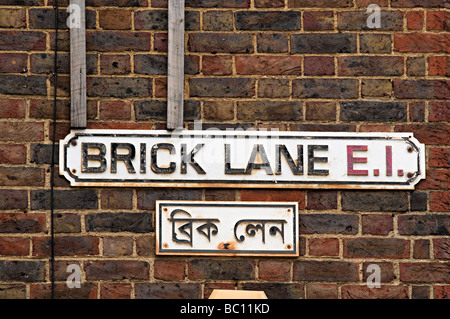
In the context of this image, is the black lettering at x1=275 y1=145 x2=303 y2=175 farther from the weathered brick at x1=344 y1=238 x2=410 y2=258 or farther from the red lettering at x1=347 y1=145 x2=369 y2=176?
the weathered brick at x1=344 y1=238 x2=410 y2=258

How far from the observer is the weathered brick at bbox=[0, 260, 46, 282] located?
11.6 ft

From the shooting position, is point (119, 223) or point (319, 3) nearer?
point (119, 223)

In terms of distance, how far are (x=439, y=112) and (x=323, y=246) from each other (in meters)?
0.86

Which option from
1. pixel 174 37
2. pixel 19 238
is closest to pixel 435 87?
pixel 174 37

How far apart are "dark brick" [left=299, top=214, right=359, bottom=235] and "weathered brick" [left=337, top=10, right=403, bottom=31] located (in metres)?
0.92

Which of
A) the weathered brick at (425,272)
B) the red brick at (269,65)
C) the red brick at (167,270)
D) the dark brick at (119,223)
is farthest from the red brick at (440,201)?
the dark brick at (119,223)

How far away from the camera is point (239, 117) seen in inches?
143

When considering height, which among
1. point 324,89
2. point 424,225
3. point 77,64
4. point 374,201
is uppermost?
point 77,64

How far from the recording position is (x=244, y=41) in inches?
145

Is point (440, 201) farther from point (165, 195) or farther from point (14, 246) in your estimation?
point (14, 246)

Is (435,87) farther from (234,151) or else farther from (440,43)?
(234,151)

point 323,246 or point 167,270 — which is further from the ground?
point 323,246

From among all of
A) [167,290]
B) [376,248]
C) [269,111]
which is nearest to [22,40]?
[269,111]

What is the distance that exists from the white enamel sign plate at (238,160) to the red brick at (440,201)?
120mm
